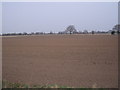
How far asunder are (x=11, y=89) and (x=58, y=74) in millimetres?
2979

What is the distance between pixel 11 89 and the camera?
14.0 ft

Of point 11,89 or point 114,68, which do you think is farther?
point 114,68

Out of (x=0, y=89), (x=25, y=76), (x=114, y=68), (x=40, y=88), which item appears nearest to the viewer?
(x=0, y=89)

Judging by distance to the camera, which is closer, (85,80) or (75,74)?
(85,80)

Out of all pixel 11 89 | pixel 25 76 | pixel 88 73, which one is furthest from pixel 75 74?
pixel 11 89

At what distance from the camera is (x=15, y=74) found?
6.98 metres

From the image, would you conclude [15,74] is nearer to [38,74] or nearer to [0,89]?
[38,74]

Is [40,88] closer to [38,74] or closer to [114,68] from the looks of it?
[38,74]

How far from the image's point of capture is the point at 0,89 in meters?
4.18

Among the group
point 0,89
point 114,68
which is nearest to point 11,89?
point 0,89

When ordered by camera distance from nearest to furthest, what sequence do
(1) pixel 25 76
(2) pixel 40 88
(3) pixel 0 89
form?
(3) pixel 0 89
(2) pixel 40 88
(1) pixel 25 76

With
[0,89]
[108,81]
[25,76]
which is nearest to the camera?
[0,89]

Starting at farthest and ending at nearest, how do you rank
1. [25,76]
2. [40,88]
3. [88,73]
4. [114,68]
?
[114,68], [88,73], [25,76], [40,88]

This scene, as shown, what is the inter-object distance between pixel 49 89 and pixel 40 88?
21 cm
